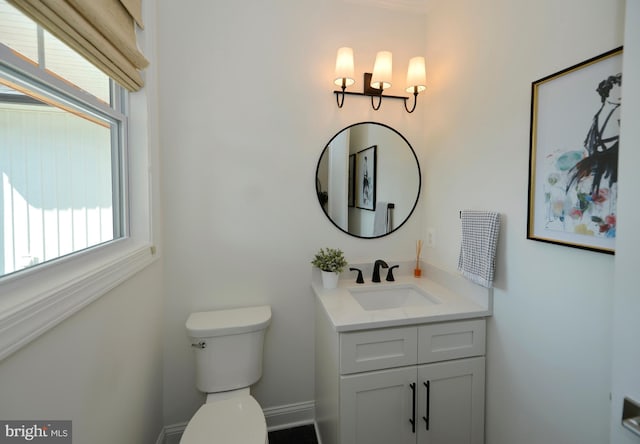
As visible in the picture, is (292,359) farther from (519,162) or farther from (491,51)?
(491,51)

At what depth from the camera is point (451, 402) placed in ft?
4.54

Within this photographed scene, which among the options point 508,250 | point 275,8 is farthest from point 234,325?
point 275,8

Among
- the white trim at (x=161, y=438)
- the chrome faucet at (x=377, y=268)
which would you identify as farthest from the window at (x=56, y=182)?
the chrome faucet at (x=377, y=268)

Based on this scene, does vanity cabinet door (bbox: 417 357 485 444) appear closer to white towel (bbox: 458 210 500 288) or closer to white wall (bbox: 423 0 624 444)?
white wall (bbox: 423 0 624 444)

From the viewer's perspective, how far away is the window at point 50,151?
72 cm

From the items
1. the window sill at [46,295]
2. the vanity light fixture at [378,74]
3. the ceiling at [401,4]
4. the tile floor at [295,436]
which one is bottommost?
the tile floor at [295,436]

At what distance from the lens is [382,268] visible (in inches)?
75.4

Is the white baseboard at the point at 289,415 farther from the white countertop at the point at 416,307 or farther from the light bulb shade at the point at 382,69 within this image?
the light bulb shade at the point at 382,69

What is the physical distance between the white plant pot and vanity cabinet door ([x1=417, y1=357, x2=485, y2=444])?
2.03 feet

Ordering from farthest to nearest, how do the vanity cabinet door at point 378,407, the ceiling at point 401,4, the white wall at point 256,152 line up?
the ceiling at point 401,4 < the white wall at point 256,152 < the vanity cabinet door at point 378,407

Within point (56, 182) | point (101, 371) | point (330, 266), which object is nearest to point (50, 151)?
point (56, 182)

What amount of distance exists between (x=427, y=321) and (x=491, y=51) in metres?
1.29

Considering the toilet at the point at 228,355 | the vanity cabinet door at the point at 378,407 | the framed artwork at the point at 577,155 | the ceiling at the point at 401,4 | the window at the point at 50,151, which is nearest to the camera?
the window at the point at 50,151

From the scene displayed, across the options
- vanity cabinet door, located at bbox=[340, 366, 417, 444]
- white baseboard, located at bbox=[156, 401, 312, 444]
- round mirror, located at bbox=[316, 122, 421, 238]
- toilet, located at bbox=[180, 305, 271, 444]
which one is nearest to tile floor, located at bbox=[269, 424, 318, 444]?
Result: white baseboard, located at bbox=[156, 401, 312, 444]
